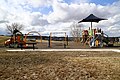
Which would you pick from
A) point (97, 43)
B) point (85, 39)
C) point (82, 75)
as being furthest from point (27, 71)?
point (85, 39)

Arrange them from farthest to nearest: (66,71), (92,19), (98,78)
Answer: (92,19), (66,71), (98,78)

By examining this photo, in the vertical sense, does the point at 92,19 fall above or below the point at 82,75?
above

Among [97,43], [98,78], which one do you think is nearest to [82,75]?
[98,78]

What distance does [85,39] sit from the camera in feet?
102

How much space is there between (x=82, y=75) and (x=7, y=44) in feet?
60.6

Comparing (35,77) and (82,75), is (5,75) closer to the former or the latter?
(35,77)

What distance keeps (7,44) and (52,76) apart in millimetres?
18253

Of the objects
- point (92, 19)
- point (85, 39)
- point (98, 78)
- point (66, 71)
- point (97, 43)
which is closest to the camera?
point (98, 78)

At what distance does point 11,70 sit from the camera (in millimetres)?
8289

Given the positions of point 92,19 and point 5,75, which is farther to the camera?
point 92,19

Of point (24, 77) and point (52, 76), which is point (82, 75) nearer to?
point (52, 76)

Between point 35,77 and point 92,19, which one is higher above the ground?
point 92,19

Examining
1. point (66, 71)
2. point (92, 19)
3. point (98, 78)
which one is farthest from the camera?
point (92, 19)

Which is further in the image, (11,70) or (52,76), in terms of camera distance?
(11,70)
